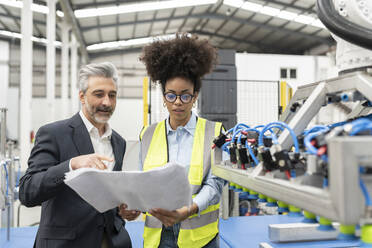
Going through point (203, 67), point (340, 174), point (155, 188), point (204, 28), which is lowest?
point (155, 188)

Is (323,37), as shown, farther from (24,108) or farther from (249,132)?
(249,132)

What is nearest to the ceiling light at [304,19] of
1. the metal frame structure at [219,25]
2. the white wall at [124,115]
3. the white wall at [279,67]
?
the metal frame structure at [219,25]

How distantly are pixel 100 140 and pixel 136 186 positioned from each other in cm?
62

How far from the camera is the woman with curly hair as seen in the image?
1375mm

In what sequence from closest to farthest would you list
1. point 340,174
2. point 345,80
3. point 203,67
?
1. point 340,174
2. point 345,80
3. point 203,67

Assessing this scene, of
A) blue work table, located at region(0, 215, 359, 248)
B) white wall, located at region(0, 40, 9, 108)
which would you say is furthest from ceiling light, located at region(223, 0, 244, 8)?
blue work table, located at region(0, 215, 359, 248)

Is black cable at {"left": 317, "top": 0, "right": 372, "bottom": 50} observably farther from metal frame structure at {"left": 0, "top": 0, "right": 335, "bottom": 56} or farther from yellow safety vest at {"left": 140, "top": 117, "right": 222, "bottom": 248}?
metal frame structure at {"left": 0, "top": 0, "right": 335, "bottom": 56}

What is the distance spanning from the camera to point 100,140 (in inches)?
63.6

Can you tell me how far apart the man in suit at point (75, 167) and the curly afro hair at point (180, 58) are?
21cm

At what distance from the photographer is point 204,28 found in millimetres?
11797

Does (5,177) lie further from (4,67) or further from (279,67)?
(4,67)

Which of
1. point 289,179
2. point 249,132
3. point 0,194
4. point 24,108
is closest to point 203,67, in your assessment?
point 249,132

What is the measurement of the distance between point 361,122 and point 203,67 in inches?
40.8

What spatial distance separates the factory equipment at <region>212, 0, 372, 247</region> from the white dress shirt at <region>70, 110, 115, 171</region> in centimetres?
67
